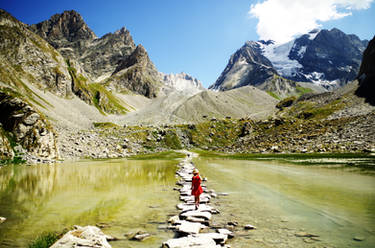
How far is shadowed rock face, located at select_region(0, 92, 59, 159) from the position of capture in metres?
48.6

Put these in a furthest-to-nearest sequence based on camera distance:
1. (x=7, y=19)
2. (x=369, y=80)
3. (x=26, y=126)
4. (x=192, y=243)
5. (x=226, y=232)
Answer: (x=7, y=19)
(x=369, y=80)
(x=26, y=126)
(x=226, y=232)
(x=192, y=243)

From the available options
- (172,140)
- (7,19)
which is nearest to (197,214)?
(172,140)

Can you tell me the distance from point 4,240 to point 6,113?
52877 millimetres

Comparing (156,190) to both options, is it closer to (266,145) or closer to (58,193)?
(58,193)

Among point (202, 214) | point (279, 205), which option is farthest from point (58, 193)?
point (279, 205)

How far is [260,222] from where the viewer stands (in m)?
11.6

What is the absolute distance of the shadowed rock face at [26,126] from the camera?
160ft

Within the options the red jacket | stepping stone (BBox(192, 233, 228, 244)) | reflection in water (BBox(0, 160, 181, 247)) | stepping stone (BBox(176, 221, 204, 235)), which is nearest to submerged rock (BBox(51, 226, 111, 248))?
reflection in water (BBox(0, 160, 181, 247))

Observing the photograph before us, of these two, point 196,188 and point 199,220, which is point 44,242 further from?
point 196,188

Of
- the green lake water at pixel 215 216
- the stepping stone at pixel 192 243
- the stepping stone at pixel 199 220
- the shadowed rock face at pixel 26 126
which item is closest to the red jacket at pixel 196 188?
the green lake water at pixel 215 216

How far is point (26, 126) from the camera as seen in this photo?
50156 millimetres

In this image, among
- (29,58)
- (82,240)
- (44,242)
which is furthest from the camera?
(29,58)

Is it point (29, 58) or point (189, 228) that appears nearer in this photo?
point (189, 228)

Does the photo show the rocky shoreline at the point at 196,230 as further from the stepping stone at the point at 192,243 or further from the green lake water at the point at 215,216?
the green lake water at the point at 215,216
